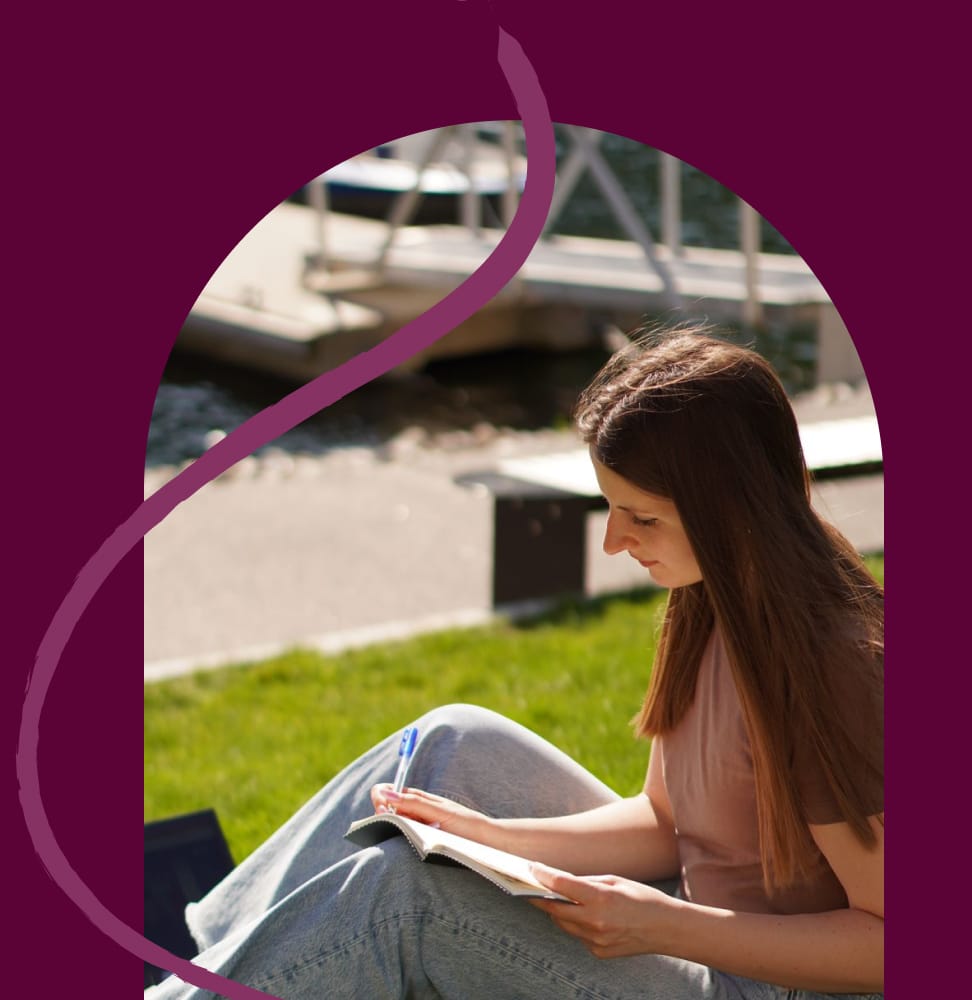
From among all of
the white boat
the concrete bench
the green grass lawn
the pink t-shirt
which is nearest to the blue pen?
the pink t-shirt

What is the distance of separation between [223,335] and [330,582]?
5041 millimetres

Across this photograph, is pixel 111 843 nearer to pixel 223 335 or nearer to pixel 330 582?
pixel 330 582

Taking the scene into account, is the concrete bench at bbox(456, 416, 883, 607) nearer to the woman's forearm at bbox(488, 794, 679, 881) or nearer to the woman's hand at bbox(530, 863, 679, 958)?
the woman's forearm at bbox(488, 794, 679, 881)

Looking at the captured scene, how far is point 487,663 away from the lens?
15.1 feet

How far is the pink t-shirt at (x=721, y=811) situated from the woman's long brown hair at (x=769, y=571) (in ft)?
0.33

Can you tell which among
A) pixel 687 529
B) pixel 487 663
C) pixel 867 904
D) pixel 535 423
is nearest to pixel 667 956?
pixel 867 904

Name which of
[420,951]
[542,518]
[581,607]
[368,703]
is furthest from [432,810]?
[542,518]

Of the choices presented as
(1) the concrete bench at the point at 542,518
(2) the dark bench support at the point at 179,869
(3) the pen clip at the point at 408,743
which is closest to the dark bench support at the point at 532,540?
(1) the concrete bench at the point at 542,518

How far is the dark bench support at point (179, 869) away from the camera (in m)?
2.75

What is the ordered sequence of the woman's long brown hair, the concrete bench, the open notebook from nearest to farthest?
the woman's long brown hair, the open notebook, the concrete bench

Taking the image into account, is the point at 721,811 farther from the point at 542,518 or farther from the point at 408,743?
the point at 542,518

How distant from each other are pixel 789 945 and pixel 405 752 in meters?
0.67

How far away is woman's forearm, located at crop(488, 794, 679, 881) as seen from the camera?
94.0 inches

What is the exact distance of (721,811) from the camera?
85.7 inches
